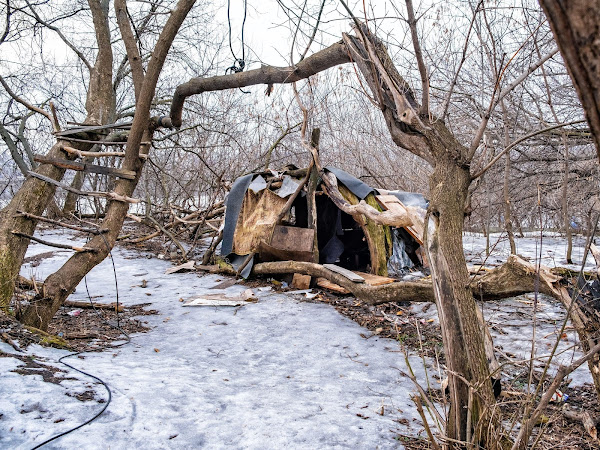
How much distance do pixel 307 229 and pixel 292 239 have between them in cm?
31

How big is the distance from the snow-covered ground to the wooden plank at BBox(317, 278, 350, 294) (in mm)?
580

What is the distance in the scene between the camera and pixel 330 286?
695cm

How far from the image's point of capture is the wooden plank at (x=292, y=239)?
762 centimetres

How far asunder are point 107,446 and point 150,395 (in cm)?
71

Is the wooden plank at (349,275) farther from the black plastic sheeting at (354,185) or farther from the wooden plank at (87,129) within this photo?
the wooden plank at (87,129)

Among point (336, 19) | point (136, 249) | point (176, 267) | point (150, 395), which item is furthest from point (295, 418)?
point (136, 249)

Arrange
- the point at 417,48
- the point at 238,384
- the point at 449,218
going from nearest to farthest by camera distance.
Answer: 1. the point at 417,48
2. the point at 449,218
3. the point at 238,384

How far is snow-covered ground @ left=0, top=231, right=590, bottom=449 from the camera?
2.40 metres

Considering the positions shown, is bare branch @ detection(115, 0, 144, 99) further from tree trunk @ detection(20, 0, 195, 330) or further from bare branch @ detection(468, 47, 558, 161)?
bare branch @ detection(468, 47, 558, 161)

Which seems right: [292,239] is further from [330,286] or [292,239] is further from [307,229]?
[330,286]

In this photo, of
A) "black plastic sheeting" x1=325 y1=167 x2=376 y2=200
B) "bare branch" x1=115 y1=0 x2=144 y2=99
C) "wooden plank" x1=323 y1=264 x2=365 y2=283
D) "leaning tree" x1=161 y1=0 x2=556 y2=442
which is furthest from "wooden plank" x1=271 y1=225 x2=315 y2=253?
"leaning tree" x1=161 y1=0 x2=556 y2=442

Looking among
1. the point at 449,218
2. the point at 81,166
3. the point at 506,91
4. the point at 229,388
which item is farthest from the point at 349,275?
the point at 506,91

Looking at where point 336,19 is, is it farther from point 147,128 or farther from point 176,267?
point 176,267

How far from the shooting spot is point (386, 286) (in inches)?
199
